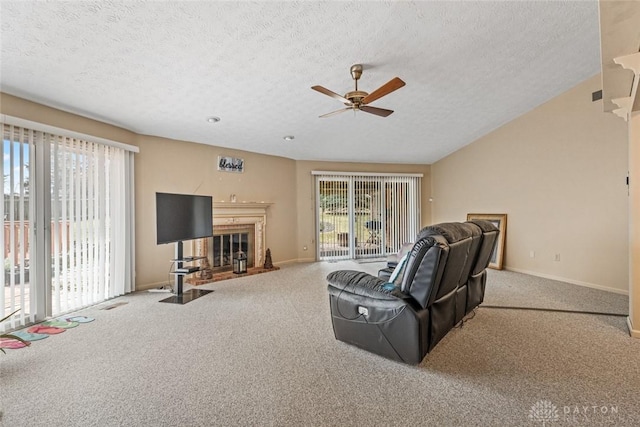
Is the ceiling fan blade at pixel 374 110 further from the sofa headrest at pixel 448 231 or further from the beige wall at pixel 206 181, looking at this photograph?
the beige wall at pixel 206 181

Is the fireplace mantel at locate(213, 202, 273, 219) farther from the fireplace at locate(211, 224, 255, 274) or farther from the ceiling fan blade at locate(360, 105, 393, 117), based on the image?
the ceiling fan blade at locate(360, 105, 393, 117)

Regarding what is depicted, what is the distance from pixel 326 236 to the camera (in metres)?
7.33

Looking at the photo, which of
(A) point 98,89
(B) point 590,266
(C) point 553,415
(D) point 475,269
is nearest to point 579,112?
(B) point 590,266

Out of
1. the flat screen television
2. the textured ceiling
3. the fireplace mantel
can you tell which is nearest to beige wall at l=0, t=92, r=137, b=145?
the textured ceiling

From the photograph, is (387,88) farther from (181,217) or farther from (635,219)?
(181,217)

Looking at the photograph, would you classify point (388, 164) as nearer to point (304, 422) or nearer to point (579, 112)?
point (579, 112)

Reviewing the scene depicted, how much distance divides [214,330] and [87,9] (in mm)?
2925

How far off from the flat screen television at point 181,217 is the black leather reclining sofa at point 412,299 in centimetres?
258

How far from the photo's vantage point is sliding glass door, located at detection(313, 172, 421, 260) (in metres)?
7.32

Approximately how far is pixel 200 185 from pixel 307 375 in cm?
421

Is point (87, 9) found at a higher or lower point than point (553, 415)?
higher

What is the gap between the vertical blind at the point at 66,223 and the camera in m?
3.12

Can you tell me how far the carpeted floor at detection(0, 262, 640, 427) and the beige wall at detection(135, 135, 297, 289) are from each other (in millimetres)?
1547

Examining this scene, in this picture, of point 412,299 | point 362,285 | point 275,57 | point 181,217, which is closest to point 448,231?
point 412,299
